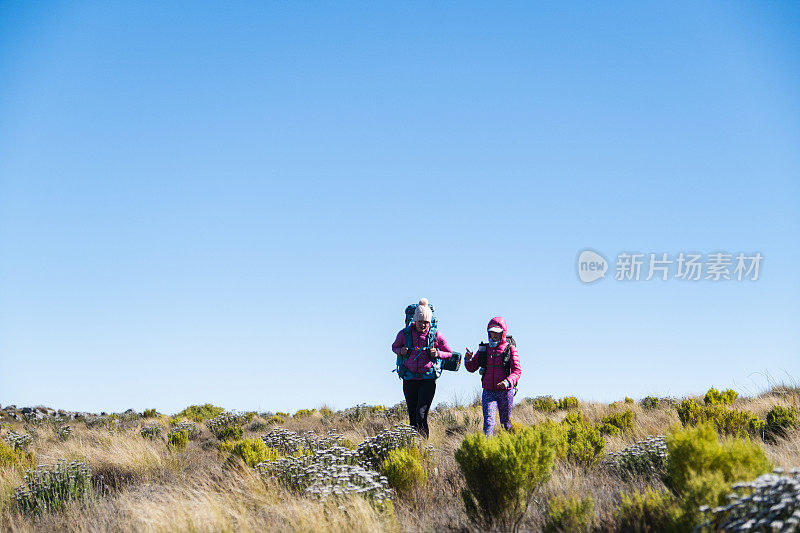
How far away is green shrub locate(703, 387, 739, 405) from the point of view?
36.8ft

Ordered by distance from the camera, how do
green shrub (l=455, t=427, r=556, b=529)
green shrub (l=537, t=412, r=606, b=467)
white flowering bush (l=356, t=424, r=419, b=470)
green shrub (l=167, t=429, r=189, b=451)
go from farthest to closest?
green shrub (l=167, t=429, r=189, b=451), white flowering bush (l=356, t=424, r=419, b=470), green shrub (l=537, t=412, r=606, b=467), green shrub (l=455, t=427, r=556, b=529)

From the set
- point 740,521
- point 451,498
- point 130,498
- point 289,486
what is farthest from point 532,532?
point 130,498

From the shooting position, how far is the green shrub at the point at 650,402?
1295 cm

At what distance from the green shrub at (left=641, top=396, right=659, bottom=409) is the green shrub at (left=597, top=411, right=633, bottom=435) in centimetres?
385

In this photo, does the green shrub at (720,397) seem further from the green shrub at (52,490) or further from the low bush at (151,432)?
the low bush at (151,432)

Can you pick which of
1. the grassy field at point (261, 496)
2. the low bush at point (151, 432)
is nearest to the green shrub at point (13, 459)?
the grassy field at point (261, 496)

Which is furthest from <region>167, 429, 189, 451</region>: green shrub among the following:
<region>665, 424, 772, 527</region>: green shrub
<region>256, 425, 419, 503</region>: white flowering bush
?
<region>665, 424, 772, 527</region>: green shrub

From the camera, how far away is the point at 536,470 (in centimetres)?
449

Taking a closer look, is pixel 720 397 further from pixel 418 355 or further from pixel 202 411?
pixel 202 411

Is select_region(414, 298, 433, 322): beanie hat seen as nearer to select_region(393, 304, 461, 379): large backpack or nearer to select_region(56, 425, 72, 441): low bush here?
select_region(393, 304, 461, 379): large backpack

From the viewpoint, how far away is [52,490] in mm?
6633

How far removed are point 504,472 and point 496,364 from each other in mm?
3374

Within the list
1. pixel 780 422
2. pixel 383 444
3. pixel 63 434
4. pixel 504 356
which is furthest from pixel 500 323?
pixel 63 434

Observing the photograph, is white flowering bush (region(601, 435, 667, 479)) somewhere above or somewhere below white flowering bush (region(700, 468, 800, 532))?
below
